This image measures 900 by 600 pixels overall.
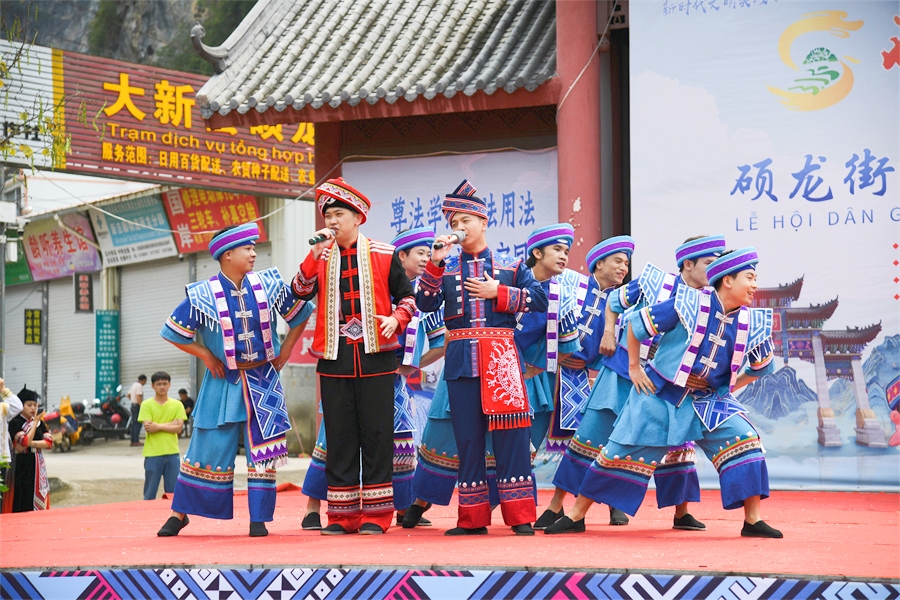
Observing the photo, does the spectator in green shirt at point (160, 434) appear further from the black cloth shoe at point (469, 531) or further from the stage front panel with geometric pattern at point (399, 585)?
the stage front panel with geometric pattern at point (399, 585)

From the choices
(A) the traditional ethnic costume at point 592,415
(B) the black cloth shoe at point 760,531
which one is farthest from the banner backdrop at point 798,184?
(B) the black cloth shoe at point 760,531

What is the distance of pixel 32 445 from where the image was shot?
31.9 ft

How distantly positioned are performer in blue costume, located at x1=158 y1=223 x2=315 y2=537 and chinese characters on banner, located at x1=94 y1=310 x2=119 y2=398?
18.6 m

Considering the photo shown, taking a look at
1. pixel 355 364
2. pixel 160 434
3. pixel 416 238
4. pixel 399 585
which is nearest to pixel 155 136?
pixel 160 434

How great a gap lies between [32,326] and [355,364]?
22.5m

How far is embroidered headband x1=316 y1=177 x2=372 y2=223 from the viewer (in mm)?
5730

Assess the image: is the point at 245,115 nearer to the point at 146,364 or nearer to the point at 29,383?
the point at 146,364

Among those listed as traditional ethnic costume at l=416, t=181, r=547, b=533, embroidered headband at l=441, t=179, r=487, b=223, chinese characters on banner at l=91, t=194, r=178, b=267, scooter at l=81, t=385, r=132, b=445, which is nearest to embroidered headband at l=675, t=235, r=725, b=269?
traditional ethnic costume at l=416, t=181, r=547, b=533

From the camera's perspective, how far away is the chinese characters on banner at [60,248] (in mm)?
24469

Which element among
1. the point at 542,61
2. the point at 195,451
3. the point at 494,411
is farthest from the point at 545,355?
the point at 542,61

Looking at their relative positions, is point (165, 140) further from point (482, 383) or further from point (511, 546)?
point (511, 546)

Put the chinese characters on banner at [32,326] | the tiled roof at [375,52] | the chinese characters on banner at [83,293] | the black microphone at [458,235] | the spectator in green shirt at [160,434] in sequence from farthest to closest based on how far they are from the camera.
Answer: the chinese characters on banner at [32,326], the chinese characters on banner at [83,293], the spectator in green shirt at [160,434], the tiled roof at [375,52], the black microphone at [458,235]

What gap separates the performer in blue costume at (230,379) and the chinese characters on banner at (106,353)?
61.2 feet

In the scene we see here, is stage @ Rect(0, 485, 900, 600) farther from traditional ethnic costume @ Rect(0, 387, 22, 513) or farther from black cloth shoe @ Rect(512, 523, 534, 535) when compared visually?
traditional ethnic costume @ Rect(0, 387, 22, 513)
